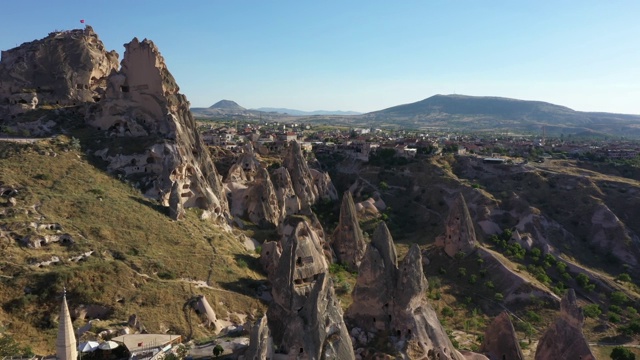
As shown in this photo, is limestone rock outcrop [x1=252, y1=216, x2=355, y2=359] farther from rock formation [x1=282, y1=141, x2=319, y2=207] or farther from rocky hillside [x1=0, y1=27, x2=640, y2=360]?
rock formation [x1=282, y1=141, x2=319, y2=207]

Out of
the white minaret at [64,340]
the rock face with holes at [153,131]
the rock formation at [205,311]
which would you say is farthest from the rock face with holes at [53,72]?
the white minaret at [64,340]

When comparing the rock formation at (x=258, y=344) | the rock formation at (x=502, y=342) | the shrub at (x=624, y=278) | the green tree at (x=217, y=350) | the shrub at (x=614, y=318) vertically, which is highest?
the rock formation at (x=258, y=344)

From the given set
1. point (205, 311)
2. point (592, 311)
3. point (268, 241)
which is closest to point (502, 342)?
point (205, 311)

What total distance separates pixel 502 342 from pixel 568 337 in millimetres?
4404

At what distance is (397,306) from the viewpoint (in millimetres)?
29641

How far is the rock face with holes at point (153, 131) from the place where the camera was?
5500 centimetres

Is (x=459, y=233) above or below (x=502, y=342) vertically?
above

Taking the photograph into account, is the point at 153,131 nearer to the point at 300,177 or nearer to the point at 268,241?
the point at 268,241

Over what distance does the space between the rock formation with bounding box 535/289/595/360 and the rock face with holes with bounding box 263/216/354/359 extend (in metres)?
16.4

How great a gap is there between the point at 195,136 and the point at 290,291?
38.5m

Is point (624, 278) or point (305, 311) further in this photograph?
point (624, 278)

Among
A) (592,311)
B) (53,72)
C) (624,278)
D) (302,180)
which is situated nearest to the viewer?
(592,311)

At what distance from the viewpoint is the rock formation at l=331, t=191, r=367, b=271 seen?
56375mm

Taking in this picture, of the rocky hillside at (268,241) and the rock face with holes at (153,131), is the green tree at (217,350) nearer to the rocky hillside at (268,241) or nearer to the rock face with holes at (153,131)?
the rocky hillside at (268,241)
